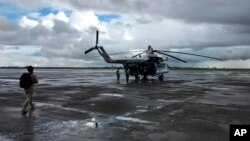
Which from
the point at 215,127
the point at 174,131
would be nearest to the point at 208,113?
the point at 215,127

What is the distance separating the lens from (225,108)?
1488cm

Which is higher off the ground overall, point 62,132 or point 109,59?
point 109,59

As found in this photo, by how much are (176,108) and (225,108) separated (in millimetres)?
2263

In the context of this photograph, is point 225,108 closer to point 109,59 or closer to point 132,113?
point 132,113

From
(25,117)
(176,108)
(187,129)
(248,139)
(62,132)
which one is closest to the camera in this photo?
(248,139)

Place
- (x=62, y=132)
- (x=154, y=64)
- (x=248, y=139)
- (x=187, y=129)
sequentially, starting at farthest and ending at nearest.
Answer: (x=154, y=64)
(x=187, y=129)
(x=62, y=132)
(x=248, y=139)

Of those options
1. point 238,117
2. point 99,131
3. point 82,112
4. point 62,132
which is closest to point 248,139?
point 99,131

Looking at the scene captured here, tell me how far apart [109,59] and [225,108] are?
2931 centimetres

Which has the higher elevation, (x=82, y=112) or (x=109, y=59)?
(x=109, y=59)

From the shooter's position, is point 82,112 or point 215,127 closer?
point 215,127

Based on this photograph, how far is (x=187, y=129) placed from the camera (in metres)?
9.93

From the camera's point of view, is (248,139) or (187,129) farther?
(187,129)

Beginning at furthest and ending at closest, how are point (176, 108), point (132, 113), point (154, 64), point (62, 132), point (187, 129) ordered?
point (154, 64) < point (176, 108) < point (132, 113) < point (187, 129) < point (62, 132)

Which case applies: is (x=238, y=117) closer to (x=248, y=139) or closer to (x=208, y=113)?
(x=208, y=113)
